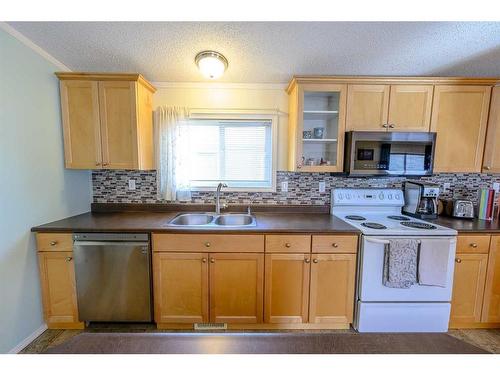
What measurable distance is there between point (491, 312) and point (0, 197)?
12.5 ft

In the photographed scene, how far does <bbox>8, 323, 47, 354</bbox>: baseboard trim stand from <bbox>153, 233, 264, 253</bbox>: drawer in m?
1.12

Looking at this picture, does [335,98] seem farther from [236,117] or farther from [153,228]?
[153,228]

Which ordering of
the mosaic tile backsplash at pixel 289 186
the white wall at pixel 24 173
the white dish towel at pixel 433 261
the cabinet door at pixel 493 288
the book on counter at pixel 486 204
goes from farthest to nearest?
the mosaic tile backsplash at pixel 289 186, the book on counter at pixel 486 204, the cabinet door at pixel 493 288, the white dish towel at pixel 433 261, the white wall at pixel 24 173

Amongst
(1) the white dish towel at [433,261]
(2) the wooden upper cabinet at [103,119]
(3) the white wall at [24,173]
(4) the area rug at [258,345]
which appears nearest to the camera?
(4) the area rug at [258,345]

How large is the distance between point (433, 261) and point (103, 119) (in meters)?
2.96

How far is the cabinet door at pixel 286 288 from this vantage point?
1735 mm

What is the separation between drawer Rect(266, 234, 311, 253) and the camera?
1725 millimetres

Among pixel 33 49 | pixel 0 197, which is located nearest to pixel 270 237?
pixel 0 197

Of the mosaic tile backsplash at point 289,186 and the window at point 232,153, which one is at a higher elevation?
the window at point 232,153

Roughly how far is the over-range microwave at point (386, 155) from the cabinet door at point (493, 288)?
75cm

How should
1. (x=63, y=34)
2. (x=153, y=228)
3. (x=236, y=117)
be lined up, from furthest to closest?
1. (x=236, y=117)
2. (x=153, y=228)
3. (x=63, y=34)

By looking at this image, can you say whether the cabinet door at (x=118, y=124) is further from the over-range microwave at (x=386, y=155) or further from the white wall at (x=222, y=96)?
the over-range microwave at (x=386, y=155)

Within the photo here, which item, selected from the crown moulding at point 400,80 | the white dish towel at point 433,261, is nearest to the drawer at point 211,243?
the white dish towel at point 433,261
